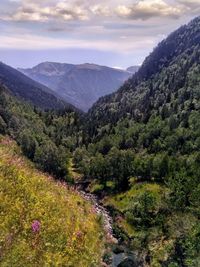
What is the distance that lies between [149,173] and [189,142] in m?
34.8

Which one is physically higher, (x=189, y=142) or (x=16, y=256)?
(x=16, y=256)

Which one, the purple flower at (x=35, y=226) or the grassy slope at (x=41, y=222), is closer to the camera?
the grassy slope at (x=41, y=222)

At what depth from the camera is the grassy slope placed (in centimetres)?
4109

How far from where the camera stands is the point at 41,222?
46.7 m

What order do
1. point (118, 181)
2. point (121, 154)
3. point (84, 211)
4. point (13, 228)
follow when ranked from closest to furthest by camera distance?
point (13, 228) < point (84, 211) < point (118, 181) < point (121, 154)

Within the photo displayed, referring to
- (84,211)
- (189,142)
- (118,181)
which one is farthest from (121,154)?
(84,211)

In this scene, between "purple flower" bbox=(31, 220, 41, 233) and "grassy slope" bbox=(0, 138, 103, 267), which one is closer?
"grassy slope" bbox=(0, 138, 103, 267)

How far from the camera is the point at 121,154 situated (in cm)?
17388

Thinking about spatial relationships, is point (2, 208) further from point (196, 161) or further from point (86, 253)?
point (196, 161)

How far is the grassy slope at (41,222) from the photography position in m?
41.1

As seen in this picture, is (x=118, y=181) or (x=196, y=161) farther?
(x=118, y=181)

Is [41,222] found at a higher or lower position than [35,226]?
lower

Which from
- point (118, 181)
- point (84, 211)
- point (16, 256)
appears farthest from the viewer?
point (118, 181)

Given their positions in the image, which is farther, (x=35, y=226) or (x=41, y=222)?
(x=41, y=222)
